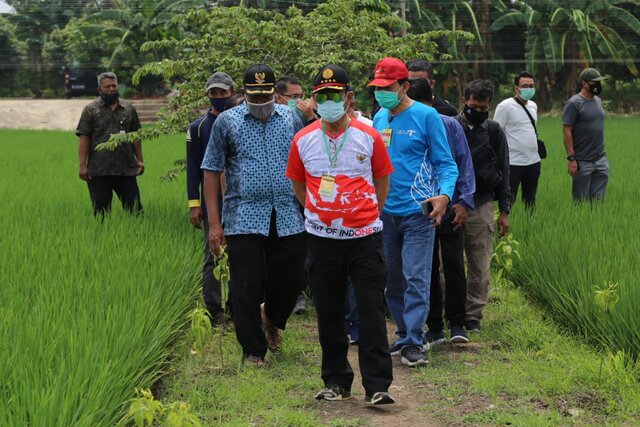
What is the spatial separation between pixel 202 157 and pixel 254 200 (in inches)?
45.7

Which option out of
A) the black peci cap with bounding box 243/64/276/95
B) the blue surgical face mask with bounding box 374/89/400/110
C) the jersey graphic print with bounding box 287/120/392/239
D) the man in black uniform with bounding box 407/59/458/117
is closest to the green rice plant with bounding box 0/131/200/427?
the jersey graphic print with bounding box 287/120/392/239

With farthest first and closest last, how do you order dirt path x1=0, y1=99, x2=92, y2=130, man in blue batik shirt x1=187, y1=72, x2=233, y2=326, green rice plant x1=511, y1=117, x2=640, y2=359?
dirt path x1=0, y1=99, x2=92, y2=130
man in blue batik shirt x1=187, y1=72, x2=233, y2=326
green rice plant x1=511, y1=117, x2=640, y2=359

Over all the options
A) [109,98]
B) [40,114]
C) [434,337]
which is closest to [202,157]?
[434,337]

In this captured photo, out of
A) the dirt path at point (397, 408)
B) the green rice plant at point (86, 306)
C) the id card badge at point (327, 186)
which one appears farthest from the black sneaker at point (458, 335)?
the id card badge at point (327, 186)

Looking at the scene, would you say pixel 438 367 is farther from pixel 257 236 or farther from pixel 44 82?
pixel 44 82

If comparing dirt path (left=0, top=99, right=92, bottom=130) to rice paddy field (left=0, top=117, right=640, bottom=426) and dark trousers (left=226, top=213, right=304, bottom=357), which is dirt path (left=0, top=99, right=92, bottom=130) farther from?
dark trousers (left=226, top=213, right=304, bottom=357)

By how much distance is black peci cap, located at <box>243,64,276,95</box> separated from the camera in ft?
17.7

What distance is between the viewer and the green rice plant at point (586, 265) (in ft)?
17.5

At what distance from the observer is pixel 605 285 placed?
5.50 meters

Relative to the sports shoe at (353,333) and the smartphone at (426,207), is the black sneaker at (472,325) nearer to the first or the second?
the sports shoe at (353,333)

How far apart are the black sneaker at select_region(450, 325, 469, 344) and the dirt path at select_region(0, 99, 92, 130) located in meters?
33.0

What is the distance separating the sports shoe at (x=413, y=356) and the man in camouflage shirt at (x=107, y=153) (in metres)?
3.99

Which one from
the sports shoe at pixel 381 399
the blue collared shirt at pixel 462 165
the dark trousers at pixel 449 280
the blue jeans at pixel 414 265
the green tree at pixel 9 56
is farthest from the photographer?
the green tree at pixel 9 56

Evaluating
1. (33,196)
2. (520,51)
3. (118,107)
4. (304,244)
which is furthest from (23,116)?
(304,244)
